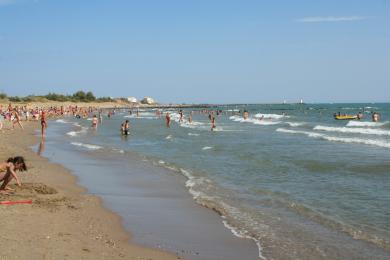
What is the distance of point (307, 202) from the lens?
1162 centimetres

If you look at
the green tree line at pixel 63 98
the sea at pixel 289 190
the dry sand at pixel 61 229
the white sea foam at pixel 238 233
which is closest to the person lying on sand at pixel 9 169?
the dry sand at pixel 61 229

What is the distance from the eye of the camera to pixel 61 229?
8227 millimetres

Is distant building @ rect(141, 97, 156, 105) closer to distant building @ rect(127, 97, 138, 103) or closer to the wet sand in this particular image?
distant building @ rect(127, 97, 138, 103)

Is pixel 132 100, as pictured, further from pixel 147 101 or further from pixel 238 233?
pixel 238 233

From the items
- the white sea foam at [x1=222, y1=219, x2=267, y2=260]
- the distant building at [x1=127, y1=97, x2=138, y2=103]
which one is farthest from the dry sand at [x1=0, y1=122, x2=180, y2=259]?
the distant building at [x1=127, y1=97, x2=138, y2=103]

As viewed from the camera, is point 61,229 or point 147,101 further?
point 147,101

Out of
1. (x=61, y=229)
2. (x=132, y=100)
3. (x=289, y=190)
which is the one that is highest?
(x=132, y=100)

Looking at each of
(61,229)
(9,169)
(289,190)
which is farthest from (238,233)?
(9,169)

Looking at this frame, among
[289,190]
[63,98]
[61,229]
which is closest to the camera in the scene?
[61,229]

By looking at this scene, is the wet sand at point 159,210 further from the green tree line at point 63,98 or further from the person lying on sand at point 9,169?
the green tree line at point 63,98

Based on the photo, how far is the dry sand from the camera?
6.89 m

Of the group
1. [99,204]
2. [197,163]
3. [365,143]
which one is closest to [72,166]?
[197,163]

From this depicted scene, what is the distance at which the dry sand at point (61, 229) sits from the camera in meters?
6.89

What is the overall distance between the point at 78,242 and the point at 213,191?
236 inches
